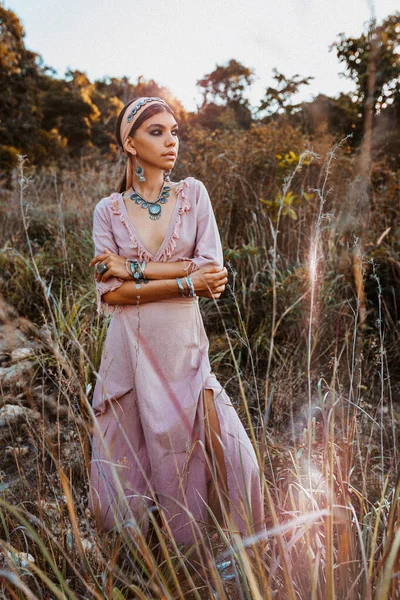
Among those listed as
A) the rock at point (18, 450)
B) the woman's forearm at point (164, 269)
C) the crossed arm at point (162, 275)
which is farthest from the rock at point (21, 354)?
the woman's forearm at point (164, 269)

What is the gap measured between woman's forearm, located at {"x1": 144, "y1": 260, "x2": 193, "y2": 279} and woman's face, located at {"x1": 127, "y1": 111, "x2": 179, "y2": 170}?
364 mm

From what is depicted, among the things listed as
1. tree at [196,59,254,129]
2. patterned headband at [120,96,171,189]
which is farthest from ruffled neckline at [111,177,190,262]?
tree at [196,59,254,129]

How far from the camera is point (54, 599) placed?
1357 millimetres

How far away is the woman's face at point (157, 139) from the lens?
171cm

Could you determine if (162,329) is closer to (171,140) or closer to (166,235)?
(166,235)

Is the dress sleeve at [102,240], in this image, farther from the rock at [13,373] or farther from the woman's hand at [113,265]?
the rock at [13,373]

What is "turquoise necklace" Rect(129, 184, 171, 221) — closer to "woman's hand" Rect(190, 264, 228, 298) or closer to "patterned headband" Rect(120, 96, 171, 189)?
"patterned headband" Rect(120, 96, 171, 189)

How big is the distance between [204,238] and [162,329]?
0.37m

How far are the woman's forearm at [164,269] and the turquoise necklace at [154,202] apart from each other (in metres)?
0.21

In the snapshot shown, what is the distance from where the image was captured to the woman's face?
1708mm

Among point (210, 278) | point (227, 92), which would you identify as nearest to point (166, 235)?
point (210, 278)

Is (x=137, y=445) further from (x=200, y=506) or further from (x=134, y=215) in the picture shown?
(x=134, y=215)

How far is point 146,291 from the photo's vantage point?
1.64 meters

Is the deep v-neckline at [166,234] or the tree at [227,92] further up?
the tree at [227,92]
